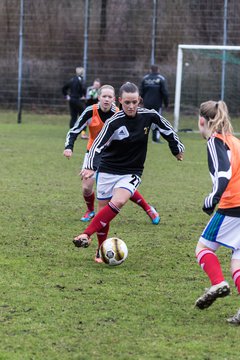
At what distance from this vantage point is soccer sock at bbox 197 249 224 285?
16.7 ft

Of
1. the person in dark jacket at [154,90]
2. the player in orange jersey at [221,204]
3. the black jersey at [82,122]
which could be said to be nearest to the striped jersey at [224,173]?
the player in orange jersey at [221,204]

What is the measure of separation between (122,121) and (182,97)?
1616 cm

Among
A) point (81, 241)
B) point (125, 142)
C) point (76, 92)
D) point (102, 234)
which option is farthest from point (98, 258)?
point (76, 92)

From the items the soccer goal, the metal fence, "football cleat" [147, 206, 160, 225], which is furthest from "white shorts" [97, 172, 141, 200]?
the metal fence

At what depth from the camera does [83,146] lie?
17.9 meters

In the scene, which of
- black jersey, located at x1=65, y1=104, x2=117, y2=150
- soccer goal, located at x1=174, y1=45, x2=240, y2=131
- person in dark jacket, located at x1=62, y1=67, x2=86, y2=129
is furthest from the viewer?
soccer goal, located at x1=174, y1=45, x2=240, y2=131

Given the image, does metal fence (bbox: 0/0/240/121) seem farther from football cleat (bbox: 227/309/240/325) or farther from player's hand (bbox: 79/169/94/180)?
football cleat (bbox: 227/309/240/325)

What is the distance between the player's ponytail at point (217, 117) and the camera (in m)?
5.07

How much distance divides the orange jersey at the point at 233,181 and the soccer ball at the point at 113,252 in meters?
1.61

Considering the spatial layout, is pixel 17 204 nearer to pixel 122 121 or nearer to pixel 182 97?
pixel 122 121

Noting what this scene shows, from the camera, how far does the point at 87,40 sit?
83.9 feet

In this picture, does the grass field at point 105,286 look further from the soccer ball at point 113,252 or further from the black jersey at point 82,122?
the black jersey at point 82,122

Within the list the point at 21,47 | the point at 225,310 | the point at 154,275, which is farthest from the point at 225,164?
the point at 21,47

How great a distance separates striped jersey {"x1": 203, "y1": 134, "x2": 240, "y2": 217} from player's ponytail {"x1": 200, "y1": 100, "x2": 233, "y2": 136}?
4 centimetres
